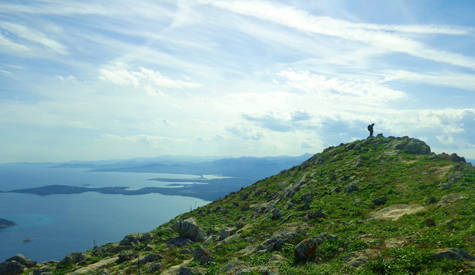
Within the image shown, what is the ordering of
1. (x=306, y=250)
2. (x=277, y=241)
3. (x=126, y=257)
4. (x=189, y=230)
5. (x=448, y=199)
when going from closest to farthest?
1. (x=306, y=250)
2. (x=277, y=241)
3. (x=448, y=199)
4. (x=126, y=257)
5. (x=189, y=230)

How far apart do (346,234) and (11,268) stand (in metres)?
42.9

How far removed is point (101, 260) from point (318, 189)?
3568cm

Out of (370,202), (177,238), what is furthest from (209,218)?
(370,202)

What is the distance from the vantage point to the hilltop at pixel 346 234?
50.0 ft

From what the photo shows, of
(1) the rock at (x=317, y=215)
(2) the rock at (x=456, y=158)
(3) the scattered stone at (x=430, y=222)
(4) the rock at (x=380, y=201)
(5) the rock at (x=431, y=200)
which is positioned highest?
(2) the rock at (x=456, y=158)

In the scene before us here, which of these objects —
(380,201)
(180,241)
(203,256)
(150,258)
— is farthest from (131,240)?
(380,201)

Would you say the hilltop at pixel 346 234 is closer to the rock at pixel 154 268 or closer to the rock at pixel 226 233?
the rock at pixel 154 268

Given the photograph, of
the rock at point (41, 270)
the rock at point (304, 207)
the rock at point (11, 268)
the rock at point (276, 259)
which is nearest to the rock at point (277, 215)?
the rock at point (304, 207)

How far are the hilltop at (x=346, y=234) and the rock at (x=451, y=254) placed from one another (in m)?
0.04

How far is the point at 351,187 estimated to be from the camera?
3634 centimetres

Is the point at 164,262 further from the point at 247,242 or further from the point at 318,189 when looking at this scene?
the point at 318,189

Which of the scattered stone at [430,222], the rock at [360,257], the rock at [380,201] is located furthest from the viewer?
the rock at [380,201]

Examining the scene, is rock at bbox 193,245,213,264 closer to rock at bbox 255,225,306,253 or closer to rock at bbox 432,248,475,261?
rock at bbox 255,225,306,253

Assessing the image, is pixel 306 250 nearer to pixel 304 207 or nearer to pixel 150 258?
pixel 304 207
